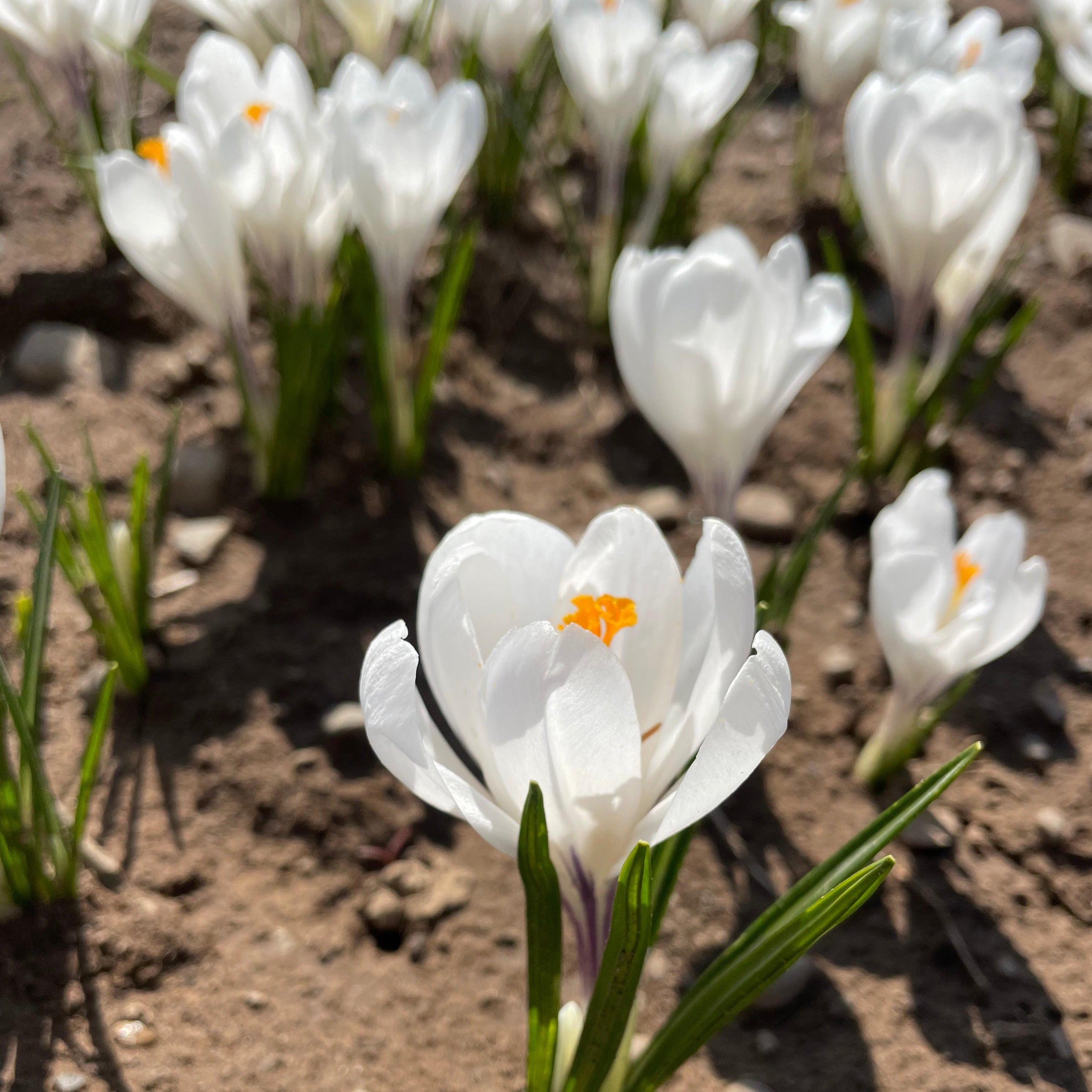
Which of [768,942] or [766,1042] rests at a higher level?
[768,942]

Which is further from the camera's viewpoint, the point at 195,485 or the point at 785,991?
the point at 195,485

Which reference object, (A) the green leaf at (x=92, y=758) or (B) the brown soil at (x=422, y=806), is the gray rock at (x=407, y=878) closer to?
(B) the brown soil at (x=422, y=806)

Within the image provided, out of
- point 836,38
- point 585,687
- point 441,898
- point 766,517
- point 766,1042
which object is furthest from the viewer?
point 836,38

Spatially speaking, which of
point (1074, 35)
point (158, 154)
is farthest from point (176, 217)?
point (1074, 35)

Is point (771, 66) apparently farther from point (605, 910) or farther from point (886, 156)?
point (605, 910)

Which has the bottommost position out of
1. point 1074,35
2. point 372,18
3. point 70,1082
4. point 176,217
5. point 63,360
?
point 70,1082

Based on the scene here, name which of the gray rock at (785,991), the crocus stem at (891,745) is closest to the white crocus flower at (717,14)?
the crocus stem at (891,745)

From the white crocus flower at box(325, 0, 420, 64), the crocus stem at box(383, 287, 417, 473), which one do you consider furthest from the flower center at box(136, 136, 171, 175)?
the white crocus flower at box(325, 0, 420, 64)

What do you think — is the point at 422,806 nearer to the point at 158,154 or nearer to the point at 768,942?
the point at 768,942

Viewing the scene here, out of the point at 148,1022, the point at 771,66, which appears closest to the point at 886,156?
the point at 148,1022
